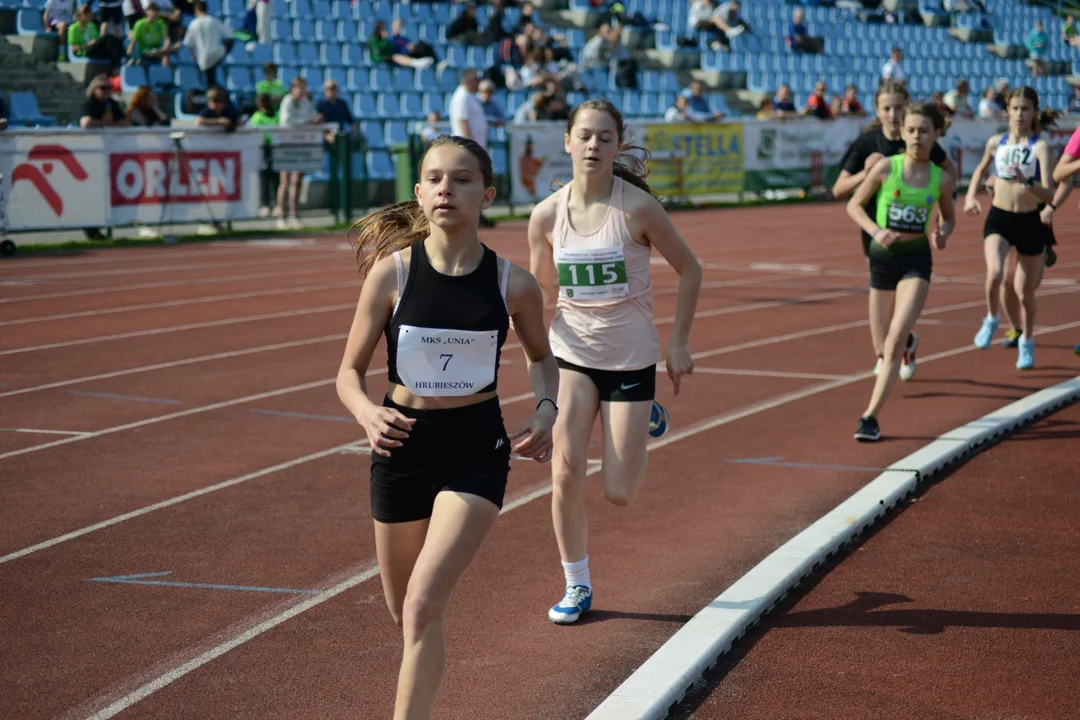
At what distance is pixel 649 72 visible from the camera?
111ft

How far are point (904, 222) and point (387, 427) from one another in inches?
227

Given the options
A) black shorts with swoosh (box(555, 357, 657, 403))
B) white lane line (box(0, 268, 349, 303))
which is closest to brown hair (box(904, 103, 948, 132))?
black shorts with swoosh (box(555, 357, 657, 403))

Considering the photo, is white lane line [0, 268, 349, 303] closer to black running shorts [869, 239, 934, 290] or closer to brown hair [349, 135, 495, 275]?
black running shorts [869, 239, 934, 290]

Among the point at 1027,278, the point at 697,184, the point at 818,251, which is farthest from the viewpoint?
the point at 697,184

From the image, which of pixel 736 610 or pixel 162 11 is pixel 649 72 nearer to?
pixel 162 11

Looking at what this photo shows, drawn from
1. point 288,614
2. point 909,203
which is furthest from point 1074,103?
point 288,614

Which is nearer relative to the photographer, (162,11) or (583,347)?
(583,347)

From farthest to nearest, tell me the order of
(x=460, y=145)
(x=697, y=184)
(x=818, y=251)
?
(x=697, y=184) → (x=818, y=251) → (x=460, y=145)

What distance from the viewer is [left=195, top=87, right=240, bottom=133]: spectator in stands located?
2089 centimetres

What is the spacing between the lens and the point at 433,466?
4117 millimetres

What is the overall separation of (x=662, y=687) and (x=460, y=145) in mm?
1759

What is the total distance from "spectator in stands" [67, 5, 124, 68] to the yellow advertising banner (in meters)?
9.79

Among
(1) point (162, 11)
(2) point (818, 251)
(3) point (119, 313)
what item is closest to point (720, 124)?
(2) point (818, 251)

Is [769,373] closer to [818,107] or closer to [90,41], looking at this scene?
[90,41]
